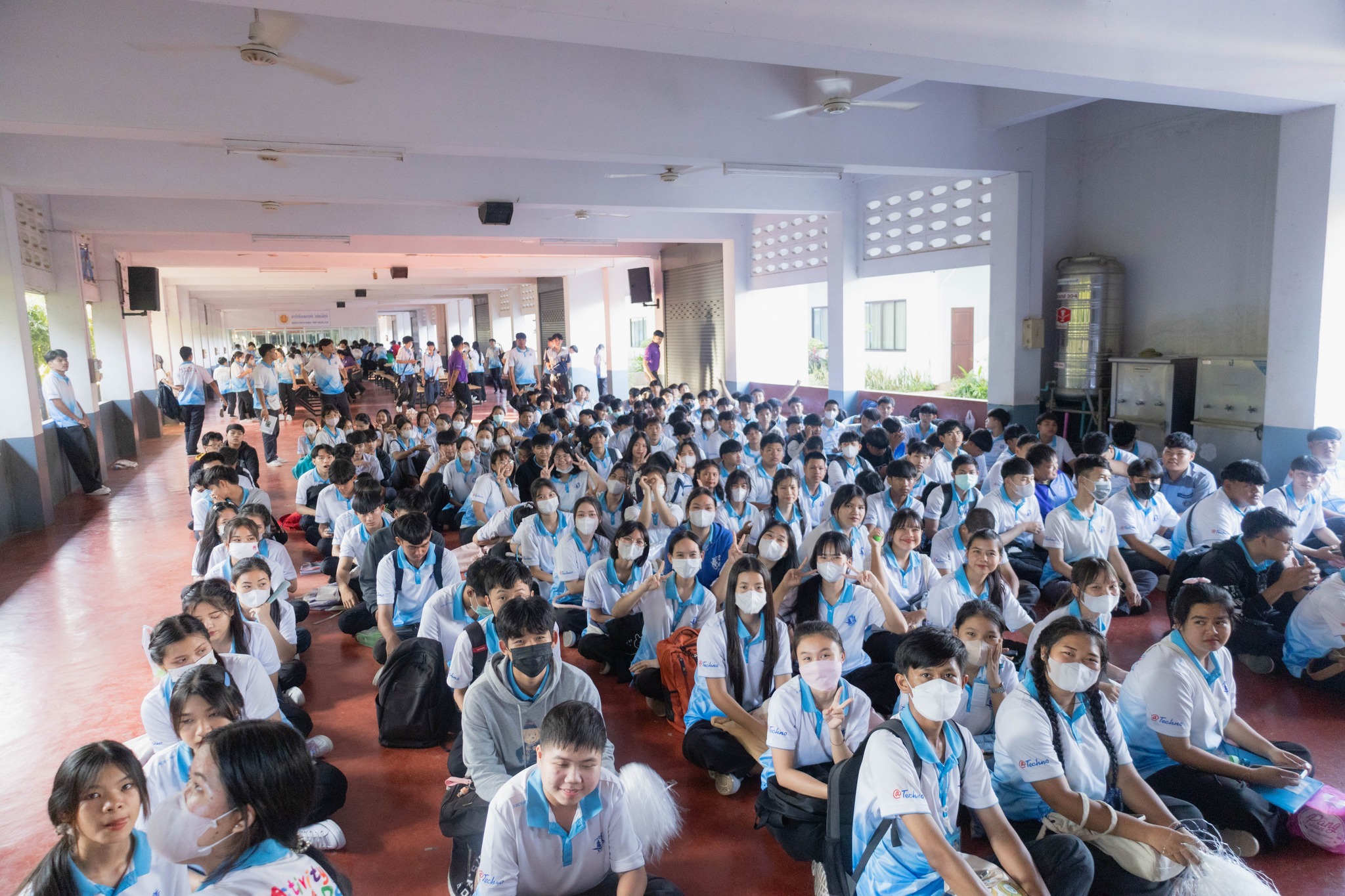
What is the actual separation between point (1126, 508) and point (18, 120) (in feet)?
26.1

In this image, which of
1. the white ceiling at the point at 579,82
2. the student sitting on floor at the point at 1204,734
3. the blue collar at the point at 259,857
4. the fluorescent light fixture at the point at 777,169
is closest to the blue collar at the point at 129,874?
the blue collar at the point at 259,857

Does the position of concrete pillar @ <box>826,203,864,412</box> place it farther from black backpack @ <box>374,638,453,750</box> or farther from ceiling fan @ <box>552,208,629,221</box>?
black backpack @ <box>374,638,453,750</box>

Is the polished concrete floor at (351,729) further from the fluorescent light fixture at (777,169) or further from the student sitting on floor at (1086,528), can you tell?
the fluorescent light fixture at (777,169)

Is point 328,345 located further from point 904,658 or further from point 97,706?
point 904,658

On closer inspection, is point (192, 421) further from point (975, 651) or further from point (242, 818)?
point (975, 651)

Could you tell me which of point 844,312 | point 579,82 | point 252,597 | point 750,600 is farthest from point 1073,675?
point 844,312

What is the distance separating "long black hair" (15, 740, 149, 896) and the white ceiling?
3.51 m

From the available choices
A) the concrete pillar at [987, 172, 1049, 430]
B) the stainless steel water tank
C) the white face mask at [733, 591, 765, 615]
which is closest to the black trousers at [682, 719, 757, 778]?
the white face mask at [733, 591, 765, 615]

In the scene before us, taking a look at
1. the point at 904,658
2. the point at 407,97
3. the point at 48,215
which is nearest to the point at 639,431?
the point at 407,97

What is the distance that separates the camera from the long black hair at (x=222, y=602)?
3.47 metres

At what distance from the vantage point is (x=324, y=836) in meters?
3.29

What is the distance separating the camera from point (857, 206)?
39.3 ft

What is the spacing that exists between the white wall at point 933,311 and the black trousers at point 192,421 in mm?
11952

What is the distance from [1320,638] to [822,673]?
3104 millimetres
